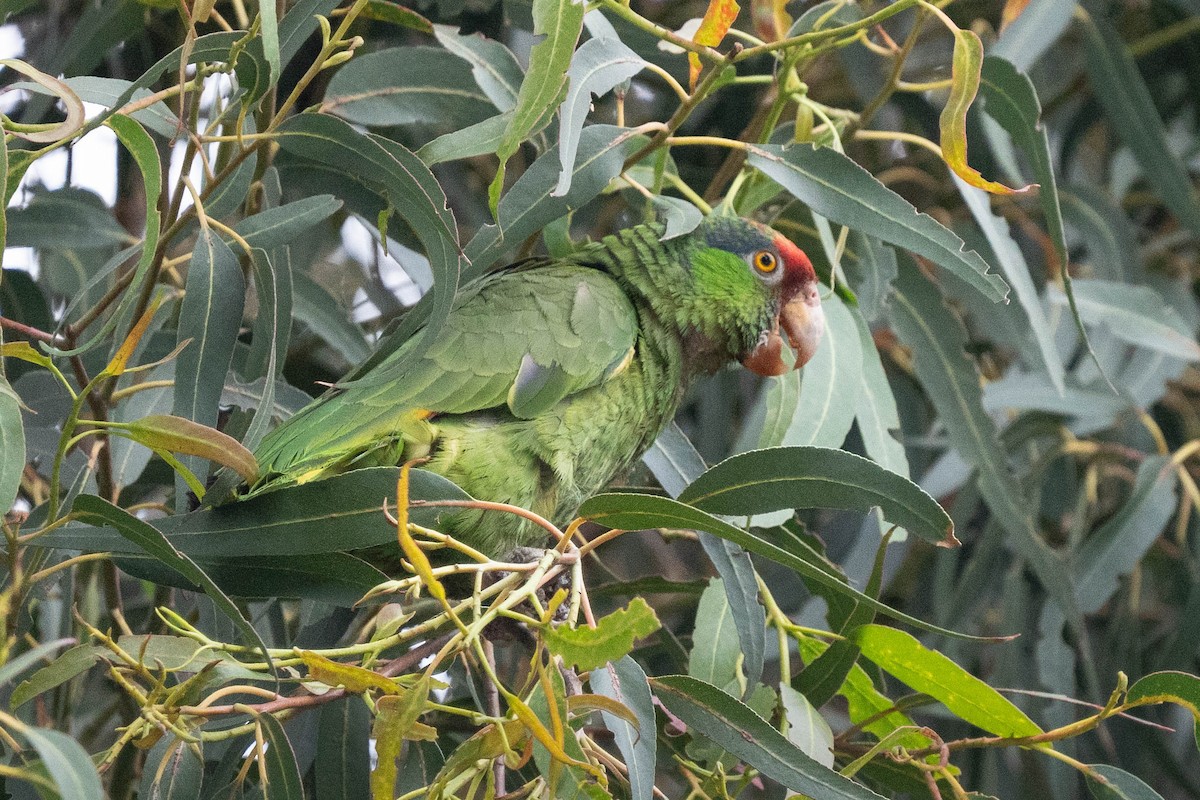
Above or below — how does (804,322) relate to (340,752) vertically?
above

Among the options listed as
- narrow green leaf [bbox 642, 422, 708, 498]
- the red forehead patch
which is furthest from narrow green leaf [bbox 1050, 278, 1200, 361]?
Answer: narrow green leaf [bbox 642, 422, 708, 498]

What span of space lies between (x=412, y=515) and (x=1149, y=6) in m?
2.84

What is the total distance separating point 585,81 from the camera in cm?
131

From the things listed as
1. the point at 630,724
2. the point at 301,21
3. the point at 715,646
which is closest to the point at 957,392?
the point at 715,646

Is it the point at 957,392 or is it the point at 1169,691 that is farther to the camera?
the point at 957,392

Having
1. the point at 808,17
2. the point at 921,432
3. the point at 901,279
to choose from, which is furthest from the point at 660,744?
the point at 921,432

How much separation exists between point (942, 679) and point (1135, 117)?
5.57ft

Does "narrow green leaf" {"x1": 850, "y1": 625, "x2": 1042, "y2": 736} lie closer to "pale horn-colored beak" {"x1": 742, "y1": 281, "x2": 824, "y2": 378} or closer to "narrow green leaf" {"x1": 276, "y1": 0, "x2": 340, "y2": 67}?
"pale horn-colored beak" {"x1": 742, "y1": 281, "x2": 824, "y2": 378}

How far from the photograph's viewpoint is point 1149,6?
3203 millimetres

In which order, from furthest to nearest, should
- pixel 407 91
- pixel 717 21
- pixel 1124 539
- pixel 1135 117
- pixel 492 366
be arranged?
pixel 1135 117 < pixel 1124 539 < pixel 407 91 < pixel 492 366 < pixel 717 21

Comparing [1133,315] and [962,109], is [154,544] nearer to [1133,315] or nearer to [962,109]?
[962,109]

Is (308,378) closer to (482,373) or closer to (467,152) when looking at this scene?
(482,373)

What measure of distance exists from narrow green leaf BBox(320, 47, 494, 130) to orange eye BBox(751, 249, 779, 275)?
48cm

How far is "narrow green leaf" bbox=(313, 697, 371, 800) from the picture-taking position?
1.58m
